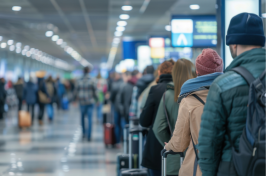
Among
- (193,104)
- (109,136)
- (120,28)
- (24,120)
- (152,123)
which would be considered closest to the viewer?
(193,104)

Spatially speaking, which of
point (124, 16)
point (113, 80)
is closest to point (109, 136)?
point (113, 80)

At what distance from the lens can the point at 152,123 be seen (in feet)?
14.9

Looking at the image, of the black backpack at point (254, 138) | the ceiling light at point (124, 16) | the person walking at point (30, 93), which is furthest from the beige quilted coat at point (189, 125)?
the person walking at point (30, 93)

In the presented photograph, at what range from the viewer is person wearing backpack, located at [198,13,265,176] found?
231cm

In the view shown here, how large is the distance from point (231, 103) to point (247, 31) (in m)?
0.46

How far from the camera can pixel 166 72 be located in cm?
471

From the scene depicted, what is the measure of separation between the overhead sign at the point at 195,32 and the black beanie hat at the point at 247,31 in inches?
300

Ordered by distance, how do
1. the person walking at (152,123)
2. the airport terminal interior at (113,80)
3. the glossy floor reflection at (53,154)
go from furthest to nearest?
the glossy floor reflection at (53,154) → the airport terminal interior at (113,80) → the person walking at (152,123)

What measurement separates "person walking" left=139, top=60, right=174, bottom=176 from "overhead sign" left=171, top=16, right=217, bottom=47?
5.70 m

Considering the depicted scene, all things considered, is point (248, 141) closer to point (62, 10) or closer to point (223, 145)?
point (223, 145)

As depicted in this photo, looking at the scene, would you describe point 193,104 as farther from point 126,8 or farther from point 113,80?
point 113,80

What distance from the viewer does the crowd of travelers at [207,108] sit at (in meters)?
2.33

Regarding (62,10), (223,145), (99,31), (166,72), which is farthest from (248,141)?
(99,31)

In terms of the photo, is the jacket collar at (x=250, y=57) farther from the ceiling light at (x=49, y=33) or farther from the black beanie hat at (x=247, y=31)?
the ceiling light at (x=49, y=33)
